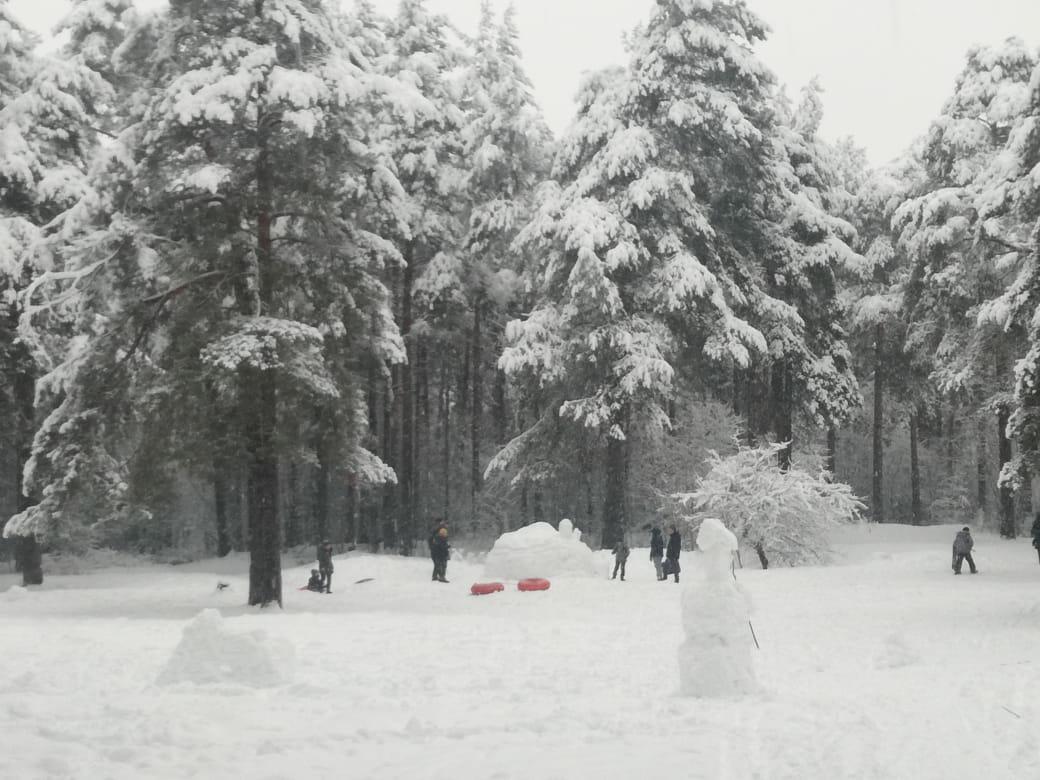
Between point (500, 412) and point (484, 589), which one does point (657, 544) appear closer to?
point (484, 589)

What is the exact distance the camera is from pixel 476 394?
117 feet

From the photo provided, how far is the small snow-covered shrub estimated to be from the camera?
26.8 m

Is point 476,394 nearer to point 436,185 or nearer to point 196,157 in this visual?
point 436,185

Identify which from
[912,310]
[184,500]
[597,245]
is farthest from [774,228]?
[184,500]

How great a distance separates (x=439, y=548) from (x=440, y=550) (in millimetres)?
53

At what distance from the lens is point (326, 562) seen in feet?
76.4

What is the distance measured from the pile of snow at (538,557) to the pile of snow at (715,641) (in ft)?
45.0

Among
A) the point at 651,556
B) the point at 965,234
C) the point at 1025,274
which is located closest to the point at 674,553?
the point at 651,556

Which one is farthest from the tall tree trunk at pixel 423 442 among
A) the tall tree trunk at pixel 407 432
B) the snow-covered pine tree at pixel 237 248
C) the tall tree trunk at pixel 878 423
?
the tall tree trunk at pixel 878 423

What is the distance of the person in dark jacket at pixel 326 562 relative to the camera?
2301 cm

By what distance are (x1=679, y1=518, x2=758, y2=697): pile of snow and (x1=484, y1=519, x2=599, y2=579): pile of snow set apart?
45.0 ft

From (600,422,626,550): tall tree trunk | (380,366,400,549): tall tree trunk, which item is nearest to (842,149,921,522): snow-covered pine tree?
(600,422,626,550): tall tree trunk

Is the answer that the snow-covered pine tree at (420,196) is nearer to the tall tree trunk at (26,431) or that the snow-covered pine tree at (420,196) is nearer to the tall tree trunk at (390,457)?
the tall tree trunk at (390,457)

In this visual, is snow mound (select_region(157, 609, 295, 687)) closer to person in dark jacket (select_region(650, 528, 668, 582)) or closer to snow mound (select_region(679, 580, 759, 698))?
snow mound (select_region(679, 580, 759, 698))
